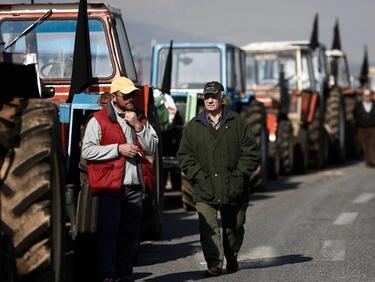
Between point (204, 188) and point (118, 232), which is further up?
point (204, 188)

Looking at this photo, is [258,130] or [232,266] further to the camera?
[258,130]

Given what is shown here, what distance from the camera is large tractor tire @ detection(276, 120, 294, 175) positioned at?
24.6m

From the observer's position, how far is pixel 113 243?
390 inches

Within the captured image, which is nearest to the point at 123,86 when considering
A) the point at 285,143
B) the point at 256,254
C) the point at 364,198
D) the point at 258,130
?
the point at 256,254

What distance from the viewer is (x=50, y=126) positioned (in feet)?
25.7

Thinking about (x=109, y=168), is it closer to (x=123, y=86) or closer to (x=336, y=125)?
(x=123, y=86)

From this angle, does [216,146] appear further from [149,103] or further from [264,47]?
[264,47]

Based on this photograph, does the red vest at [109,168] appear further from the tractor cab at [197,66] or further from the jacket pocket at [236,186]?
the tractor cab at [197,66]

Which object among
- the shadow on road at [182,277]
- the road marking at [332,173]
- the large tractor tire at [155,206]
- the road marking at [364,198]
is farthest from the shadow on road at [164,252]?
the road marking at [332,173]

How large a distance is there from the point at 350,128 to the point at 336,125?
2909mm

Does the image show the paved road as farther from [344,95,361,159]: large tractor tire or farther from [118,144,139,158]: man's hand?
[344,95,361,159]: large tractor tire

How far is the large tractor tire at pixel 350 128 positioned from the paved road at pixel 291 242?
11.3 metres

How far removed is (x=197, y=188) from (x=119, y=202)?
1.46 meters

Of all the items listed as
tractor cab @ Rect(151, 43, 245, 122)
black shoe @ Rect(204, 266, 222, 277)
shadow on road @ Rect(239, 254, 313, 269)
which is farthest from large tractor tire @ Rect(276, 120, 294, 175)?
black shoe @ Rect(204, 266, 222, 277)
